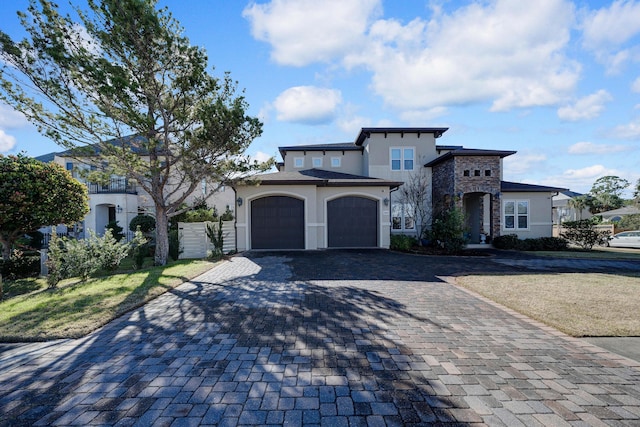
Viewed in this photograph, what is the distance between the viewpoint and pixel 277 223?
14.4m

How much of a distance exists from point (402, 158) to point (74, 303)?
55.8 feet

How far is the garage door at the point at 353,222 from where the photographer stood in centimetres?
1503

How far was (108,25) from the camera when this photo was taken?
8539mm

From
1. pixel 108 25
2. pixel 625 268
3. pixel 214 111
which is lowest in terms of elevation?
pixel 625 268

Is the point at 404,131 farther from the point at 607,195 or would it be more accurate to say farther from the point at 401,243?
the point at 607,195

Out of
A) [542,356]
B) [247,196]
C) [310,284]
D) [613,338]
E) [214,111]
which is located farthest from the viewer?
[247,196]

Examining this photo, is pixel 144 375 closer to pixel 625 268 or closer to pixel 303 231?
pixel 303 231

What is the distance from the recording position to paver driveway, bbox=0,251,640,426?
250cm

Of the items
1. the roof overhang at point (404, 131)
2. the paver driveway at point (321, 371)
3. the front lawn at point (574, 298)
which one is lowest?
the front lawn at point (574, 298)

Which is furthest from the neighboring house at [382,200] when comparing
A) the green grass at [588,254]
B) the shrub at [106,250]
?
the shrub at [106,250]

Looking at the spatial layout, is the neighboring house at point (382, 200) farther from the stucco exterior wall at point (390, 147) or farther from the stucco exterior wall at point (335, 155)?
the stucco exterior wall at point (335, 155)

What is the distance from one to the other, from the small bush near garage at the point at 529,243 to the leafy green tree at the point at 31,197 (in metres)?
20.3

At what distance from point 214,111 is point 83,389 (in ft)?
28.1

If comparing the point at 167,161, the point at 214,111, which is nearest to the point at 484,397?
the point at 214,111
